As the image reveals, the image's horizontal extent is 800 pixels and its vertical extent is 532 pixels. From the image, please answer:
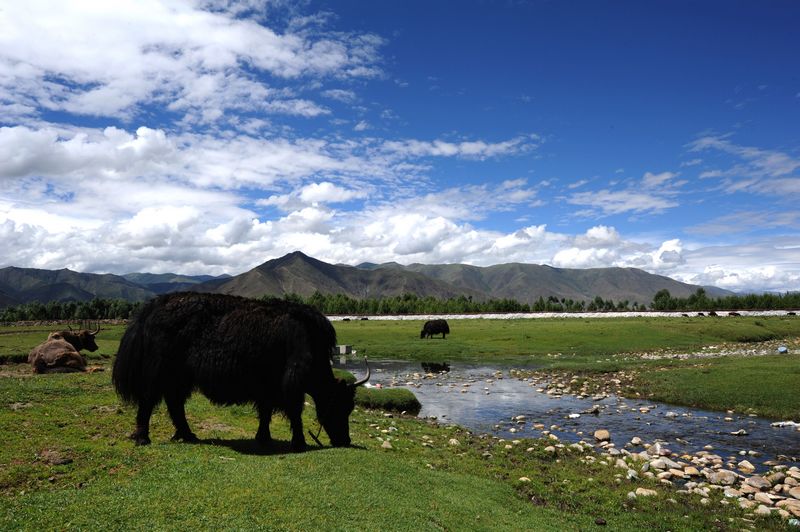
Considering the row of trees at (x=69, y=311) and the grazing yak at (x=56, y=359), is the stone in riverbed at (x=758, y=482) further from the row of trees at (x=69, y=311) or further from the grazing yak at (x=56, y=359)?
the row of trees at (x=69, y=311)

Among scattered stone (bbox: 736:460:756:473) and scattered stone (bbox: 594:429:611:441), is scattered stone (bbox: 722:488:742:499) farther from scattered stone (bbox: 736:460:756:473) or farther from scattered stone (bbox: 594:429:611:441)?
scattered stone (bbox: 594:429:611:441)

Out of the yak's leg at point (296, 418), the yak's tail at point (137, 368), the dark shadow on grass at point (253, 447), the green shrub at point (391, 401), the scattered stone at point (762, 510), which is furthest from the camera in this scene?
the green shrub at point (391, 401)

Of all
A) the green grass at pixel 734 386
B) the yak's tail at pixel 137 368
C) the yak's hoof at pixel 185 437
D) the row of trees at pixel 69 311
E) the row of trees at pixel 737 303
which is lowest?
the row of trees at pixel 69 311

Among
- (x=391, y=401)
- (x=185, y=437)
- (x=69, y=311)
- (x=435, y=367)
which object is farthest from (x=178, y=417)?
(x=69, y=311)

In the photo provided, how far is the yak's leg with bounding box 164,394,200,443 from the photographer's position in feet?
37.7

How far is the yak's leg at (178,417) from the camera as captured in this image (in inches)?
452

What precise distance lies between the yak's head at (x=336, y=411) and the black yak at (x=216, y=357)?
2.30ft

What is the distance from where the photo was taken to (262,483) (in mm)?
8867

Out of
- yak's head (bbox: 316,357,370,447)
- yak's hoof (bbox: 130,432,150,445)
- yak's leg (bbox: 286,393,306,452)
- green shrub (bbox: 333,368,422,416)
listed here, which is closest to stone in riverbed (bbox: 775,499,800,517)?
yak's head (bbox: 316,357,370,447)

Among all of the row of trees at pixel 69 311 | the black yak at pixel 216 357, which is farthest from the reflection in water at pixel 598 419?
the row of trees at pixel 69 311

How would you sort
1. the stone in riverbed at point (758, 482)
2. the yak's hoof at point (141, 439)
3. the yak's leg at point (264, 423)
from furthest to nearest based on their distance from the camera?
1. the stone in riverbed at point (758, 482)
2. the yak's leg at point (264, 423)
3. the yak's hoof at point (141, 439)

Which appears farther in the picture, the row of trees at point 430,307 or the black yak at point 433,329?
the row of trees at point 430,307

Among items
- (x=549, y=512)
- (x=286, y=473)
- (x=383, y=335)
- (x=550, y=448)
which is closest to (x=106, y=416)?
(x=286, y=473)

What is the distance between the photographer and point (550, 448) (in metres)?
16.5
